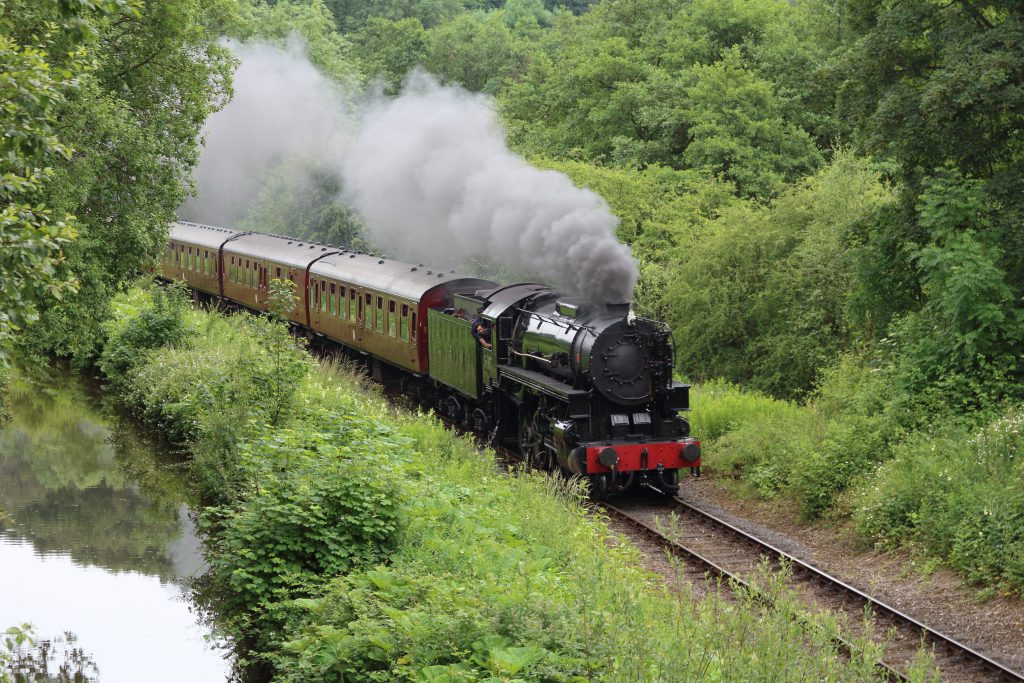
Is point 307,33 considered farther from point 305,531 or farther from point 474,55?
point 305,531

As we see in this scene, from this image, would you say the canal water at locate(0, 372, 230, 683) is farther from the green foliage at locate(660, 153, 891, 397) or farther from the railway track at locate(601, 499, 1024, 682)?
the green foliage at locate(660, 153, 891, 397)

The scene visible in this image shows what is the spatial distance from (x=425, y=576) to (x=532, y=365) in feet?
24.6

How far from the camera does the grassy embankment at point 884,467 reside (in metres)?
11.8

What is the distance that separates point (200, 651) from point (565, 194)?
8.91m

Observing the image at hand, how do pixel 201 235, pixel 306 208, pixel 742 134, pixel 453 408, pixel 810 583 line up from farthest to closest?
pixel 306 208 → pixel 201 235 → pixel 742 134 → pixel 453 408 → pixel 810 583

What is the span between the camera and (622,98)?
35.5 meters

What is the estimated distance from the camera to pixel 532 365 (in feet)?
54.3

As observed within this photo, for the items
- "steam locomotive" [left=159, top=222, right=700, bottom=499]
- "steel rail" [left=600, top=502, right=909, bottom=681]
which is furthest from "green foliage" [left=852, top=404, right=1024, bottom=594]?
"steam locomotive" [left=159, top=222, right=700, bottom=499]

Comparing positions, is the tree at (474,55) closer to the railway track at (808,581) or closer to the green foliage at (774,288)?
the green foliage at (774,288)

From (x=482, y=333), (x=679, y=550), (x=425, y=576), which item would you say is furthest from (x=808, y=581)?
(x=482, y=333)

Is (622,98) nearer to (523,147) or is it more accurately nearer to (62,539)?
(523,147)

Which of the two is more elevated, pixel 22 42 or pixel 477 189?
pixel 22 42

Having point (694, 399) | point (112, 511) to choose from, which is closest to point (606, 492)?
point (694, 399)

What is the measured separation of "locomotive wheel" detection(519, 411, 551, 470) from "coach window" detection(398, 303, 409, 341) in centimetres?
462
